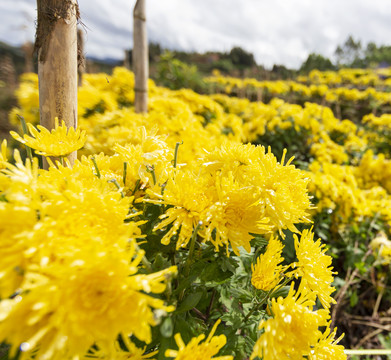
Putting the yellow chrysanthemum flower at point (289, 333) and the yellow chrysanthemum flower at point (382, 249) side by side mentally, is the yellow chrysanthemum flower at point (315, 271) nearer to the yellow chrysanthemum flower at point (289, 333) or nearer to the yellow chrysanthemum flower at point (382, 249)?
the yellow chrysanthemum flower at point (289, 333)

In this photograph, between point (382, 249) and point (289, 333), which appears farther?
point (382, 249)

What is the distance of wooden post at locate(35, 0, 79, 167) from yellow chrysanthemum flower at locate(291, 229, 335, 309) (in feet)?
2.95

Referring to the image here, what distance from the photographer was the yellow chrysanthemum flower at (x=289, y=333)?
60 cm

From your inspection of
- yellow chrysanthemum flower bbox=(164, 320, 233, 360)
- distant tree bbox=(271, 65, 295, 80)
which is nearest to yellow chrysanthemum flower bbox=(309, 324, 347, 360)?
yellow chrysanthemum flower bbox=(164, 320, 233, 360)

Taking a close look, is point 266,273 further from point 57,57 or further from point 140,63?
point 140,63

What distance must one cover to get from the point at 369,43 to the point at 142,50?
5084 cm

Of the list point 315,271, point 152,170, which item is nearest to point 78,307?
point 152,170

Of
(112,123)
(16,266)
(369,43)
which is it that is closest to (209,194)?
(16,266)

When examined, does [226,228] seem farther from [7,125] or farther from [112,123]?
[7,125]

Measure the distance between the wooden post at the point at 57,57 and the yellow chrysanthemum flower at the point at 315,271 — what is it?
899 millimetres

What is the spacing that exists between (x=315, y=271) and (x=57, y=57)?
1203mm

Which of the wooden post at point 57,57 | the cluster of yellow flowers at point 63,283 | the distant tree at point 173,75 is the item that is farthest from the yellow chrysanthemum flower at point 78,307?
the distant tree at point 173,75

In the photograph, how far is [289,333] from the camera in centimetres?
63

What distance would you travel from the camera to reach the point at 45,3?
35.4 inches
